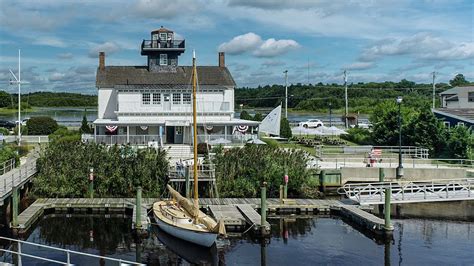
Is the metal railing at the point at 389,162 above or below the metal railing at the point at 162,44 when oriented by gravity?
below

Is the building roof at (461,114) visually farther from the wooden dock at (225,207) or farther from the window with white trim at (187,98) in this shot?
the window with white trim at (187,98)

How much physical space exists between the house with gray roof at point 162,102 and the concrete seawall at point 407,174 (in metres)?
11.4

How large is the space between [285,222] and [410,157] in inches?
754

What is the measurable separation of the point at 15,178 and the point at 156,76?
22.5 metres

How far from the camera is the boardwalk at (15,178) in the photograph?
30141 millimetres

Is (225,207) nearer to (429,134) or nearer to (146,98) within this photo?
(146,98)

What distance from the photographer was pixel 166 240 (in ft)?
89.7

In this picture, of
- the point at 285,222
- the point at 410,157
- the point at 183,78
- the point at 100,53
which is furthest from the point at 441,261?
the point at 100,53

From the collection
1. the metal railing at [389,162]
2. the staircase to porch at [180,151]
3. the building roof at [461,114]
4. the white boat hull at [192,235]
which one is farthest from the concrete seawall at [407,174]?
the white boat hull at [192,235]

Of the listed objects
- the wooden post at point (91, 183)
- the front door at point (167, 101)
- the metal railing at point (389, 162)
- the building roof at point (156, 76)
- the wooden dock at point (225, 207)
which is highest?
the building roof at point (156, 76)

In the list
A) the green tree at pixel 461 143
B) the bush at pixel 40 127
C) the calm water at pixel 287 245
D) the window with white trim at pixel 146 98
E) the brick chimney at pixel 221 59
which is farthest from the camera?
the bush at pixel 40 127

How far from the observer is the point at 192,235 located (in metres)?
25.9

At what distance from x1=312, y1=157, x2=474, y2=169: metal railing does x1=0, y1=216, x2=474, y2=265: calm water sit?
→ 36.3ft

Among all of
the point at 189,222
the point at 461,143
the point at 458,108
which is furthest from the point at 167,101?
the point at 458,108
